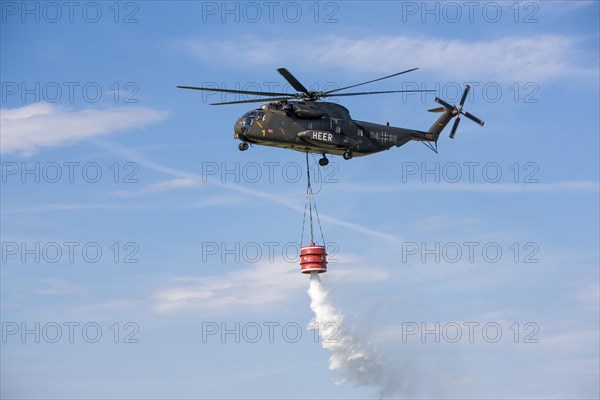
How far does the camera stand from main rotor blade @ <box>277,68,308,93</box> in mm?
63431

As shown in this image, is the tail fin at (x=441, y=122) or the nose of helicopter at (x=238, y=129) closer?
the nose of helicopter at (x=238, y=129)

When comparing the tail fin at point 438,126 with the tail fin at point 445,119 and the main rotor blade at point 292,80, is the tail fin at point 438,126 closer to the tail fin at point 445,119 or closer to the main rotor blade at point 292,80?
the tail fin at point 445,119

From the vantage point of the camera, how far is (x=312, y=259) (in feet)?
223

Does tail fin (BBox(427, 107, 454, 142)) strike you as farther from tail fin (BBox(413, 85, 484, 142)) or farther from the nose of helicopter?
the nose of helicopter

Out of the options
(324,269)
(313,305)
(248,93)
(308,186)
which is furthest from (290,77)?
(313,305)

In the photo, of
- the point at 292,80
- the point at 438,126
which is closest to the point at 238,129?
the point at 292,80

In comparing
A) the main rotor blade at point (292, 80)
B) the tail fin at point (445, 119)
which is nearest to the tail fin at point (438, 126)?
the tail fin at point (445, 119)

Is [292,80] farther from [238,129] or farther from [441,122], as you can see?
[441,122]

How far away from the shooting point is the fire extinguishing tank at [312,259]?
68.1 m

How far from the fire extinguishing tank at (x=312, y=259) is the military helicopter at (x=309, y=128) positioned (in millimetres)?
5777

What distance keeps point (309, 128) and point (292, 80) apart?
10.8ft

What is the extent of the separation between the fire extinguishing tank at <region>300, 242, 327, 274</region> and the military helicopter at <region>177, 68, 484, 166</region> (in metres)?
5.78

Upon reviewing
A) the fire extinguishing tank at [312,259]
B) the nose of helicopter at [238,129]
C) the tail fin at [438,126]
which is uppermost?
the tail fin at [438,126]

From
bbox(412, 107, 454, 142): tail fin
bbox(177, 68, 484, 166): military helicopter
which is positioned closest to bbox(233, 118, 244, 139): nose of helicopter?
bbox(177, 68, 484, 166): military helicopter
